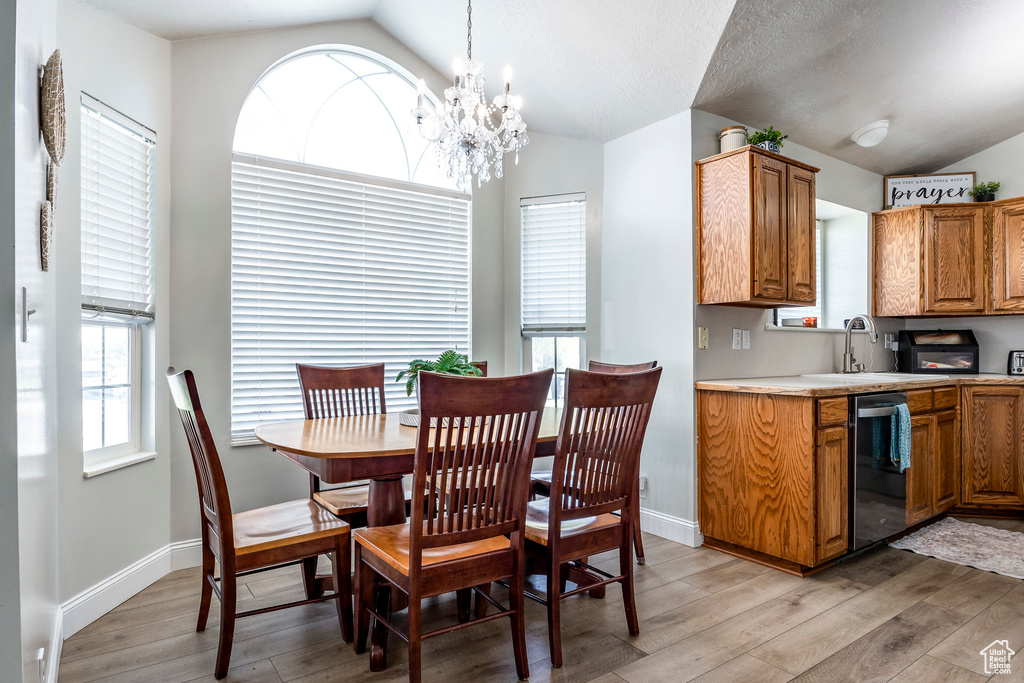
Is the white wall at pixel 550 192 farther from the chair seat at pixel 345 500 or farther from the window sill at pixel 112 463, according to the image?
the window sill at pixel 112 463

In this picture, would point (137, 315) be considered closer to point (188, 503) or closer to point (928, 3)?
point (188, 503)

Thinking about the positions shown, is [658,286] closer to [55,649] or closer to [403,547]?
[403,547]

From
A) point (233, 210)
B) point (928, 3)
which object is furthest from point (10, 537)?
point (928, 3)

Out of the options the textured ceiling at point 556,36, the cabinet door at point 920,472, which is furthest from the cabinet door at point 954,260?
the textured ceiling at point 556,36

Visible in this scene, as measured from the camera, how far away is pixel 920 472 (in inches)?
136

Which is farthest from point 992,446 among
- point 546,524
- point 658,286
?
point 546,524

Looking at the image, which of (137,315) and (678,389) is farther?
(678,389)

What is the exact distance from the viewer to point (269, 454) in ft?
10.2

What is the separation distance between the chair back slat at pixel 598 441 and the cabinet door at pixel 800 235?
174 cm

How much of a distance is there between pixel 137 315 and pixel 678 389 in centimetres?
289

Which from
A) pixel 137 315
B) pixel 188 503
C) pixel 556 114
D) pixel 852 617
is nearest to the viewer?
pixel 852 617

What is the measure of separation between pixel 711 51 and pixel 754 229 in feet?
3.14

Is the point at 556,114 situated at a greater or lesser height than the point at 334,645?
greater

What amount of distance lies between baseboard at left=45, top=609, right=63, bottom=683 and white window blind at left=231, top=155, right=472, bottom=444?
3.65 feet
